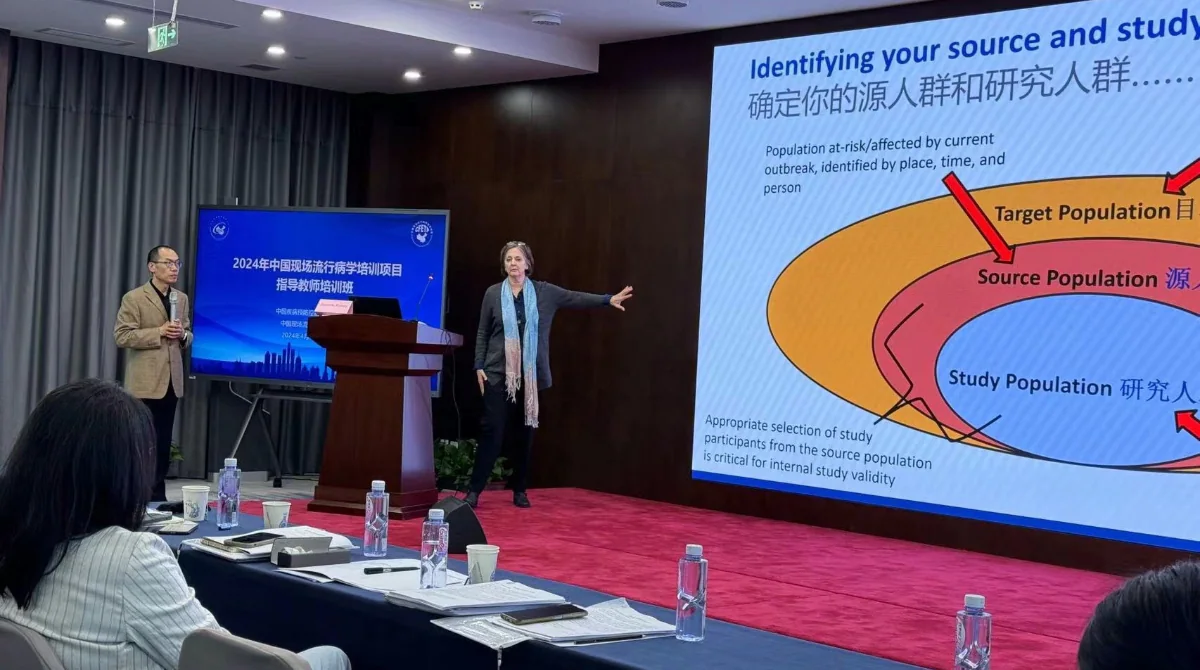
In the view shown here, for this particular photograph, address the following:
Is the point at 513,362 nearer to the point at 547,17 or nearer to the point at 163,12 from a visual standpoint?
the point at 547,17

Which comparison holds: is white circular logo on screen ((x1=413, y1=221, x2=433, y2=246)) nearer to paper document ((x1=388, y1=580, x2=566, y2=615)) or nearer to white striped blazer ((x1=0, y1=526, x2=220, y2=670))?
paper document ((x1=388, y1=580, x2=566, y2=615))

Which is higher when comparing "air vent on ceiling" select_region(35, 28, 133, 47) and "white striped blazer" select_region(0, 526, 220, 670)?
"air vent on ceiling" select_region(35, 28, 133, 47)

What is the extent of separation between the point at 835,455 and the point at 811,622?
8.06 feet

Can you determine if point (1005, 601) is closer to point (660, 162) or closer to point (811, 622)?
point (811, 622)

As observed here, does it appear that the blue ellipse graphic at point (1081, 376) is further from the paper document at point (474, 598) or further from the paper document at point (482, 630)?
the paper document at point (482, 630)

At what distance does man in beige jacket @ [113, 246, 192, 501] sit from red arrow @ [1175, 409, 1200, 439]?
492cm

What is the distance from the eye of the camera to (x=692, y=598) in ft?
8.86

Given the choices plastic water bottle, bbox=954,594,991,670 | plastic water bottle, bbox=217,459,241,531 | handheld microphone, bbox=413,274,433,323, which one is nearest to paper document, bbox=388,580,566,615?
plastic water bottle, bbox=954,594,991,670

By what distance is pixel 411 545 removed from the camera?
5496mm

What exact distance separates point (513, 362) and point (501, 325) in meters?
0.22

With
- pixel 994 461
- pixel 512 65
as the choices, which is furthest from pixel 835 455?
pixel 512 65

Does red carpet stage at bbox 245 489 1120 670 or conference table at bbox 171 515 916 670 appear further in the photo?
red carpet stage at bbox 245 489 1120 670

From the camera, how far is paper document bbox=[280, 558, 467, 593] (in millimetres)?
3166

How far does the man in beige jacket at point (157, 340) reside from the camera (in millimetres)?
7168
